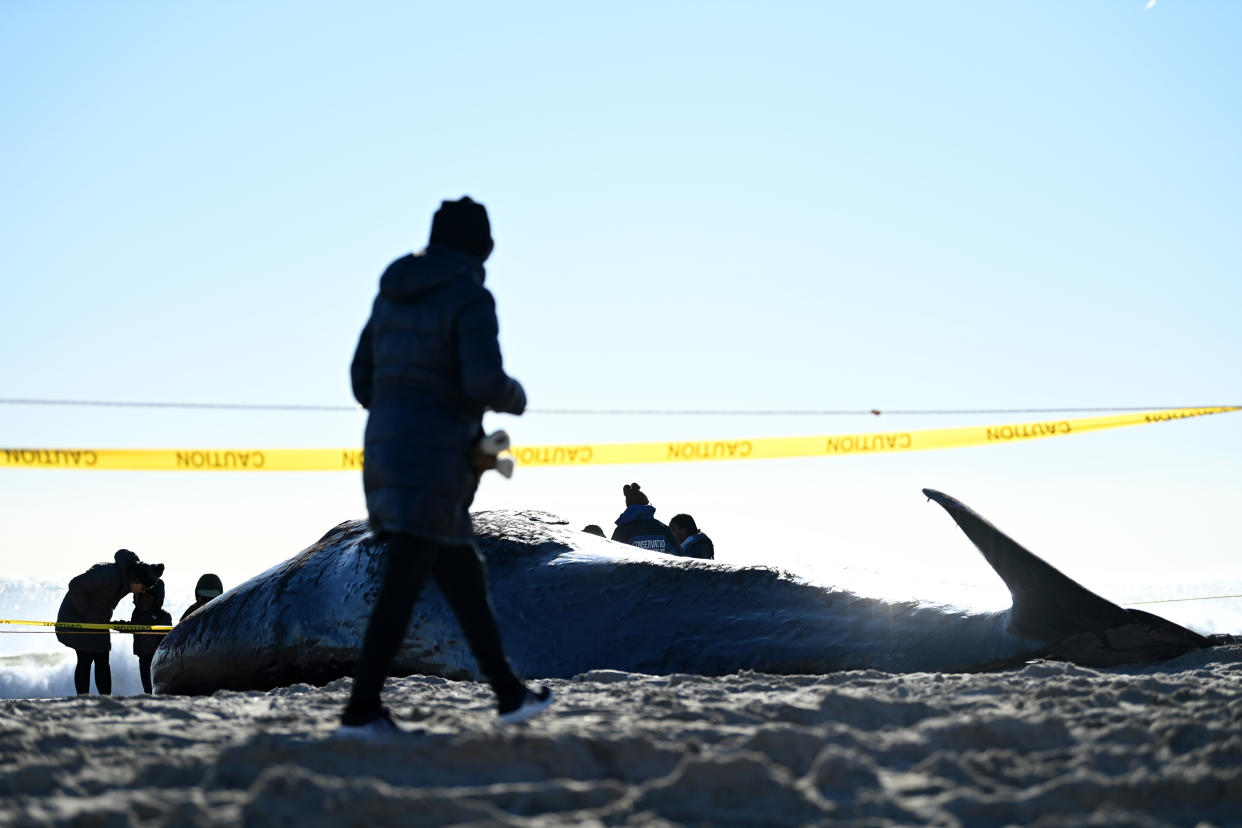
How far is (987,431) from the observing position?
33.0 ft

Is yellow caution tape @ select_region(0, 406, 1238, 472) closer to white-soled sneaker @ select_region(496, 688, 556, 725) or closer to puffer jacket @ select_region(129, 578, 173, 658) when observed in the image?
puffer jacket @ select_region(129, 578, 173, 658)

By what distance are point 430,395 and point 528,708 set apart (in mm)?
1077

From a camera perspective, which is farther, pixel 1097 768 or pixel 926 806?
pixel 1097 768

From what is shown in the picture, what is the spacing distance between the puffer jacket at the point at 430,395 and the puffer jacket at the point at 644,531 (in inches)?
199

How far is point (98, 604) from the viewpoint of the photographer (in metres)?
9.97

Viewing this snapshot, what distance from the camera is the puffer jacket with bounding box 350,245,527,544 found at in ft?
10.8

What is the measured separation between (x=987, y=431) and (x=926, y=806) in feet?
26.8

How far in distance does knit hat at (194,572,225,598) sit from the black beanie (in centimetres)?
764

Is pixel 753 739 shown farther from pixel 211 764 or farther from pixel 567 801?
pixel 211 764

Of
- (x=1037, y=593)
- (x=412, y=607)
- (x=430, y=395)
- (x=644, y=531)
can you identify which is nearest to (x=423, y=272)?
(x=430, y=395)

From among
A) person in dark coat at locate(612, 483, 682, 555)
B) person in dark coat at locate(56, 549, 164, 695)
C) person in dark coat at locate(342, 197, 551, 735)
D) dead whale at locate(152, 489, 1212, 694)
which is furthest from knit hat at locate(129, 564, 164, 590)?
person in dark coat at locate(342, 197, 551, 735)

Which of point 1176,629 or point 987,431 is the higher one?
point 987,431

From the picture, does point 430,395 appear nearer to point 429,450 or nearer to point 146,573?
point 429,450

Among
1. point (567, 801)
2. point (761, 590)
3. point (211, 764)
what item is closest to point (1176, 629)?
point (761, 590)
